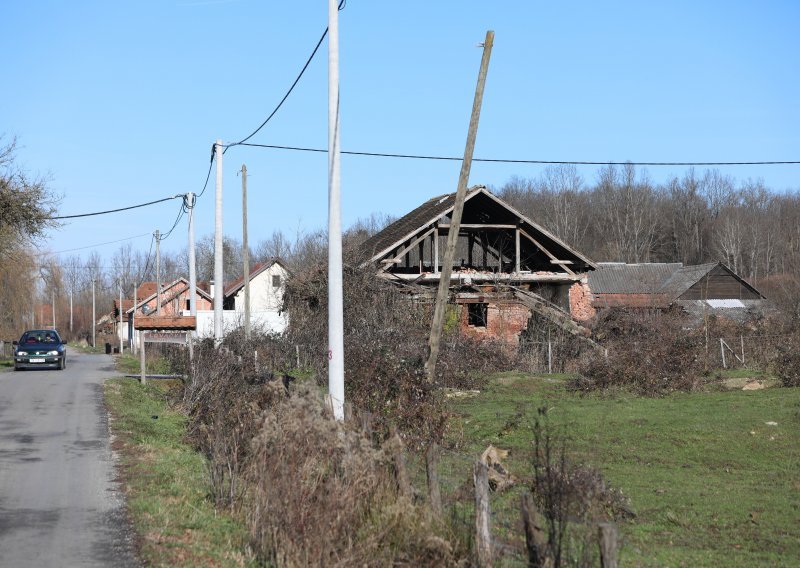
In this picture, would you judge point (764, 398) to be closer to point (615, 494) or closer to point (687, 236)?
point (615, 494)

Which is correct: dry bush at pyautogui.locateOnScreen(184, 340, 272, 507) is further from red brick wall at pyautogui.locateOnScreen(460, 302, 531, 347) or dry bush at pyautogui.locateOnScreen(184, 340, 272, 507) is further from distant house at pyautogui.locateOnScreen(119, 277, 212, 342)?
distant house at pyautogui.locateOnScreen(119, 277, 212, 342)

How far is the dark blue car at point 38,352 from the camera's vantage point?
35.0 m

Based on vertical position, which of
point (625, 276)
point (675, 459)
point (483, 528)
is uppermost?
point (625, 276)

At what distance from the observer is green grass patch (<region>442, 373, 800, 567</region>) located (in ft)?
33.1

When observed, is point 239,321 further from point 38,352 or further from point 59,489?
point 59,489

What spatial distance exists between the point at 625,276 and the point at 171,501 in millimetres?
68852

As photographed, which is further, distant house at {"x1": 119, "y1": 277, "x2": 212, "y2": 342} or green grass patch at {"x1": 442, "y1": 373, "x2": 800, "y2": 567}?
distant house at {"x1": 119, "y1": 277, "x2": 212, "y2": 342}

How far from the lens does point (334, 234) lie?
11.9 m

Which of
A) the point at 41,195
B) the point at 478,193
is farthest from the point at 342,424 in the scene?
the point at 478,193

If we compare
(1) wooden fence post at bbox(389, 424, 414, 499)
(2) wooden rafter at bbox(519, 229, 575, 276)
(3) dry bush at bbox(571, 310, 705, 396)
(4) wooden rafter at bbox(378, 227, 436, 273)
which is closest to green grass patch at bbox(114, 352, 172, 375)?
(4) wooden rafter at bbox(378, 227, 436, 273)

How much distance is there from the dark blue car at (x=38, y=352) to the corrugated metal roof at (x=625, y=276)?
157ft

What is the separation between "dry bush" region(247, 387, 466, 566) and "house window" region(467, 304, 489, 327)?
30359 mm

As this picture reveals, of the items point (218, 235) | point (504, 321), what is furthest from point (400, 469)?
point (504, 321)

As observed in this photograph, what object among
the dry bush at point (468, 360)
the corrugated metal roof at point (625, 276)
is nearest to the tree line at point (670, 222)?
the corrugated metal roof at point (625, 276)
